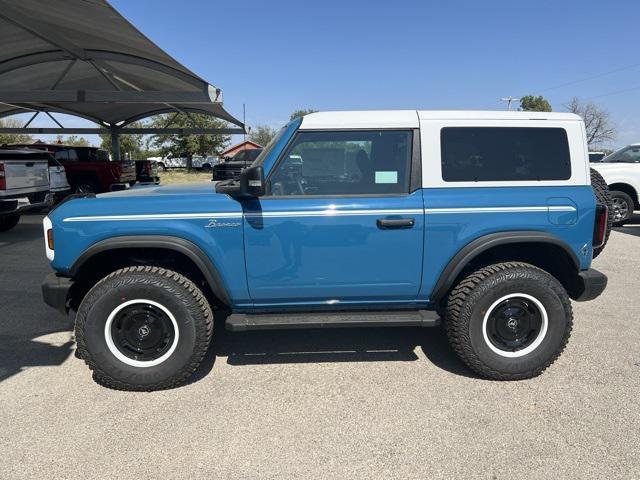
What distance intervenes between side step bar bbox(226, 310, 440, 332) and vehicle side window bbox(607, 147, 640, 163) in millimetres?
9593

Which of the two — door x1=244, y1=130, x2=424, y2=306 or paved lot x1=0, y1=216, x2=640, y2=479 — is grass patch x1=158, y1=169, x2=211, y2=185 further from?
door x1=244, y1=130, x2=424, y2=306

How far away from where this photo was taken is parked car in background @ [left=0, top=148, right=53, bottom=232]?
7953 mm

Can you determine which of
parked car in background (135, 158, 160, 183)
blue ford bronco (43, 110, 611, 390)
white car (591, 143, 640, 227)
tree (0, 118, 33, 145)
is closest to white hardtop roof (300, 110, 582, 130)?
blue ford bronco (43, 110, 611, 390)

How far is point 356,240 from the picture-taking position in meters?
3.16

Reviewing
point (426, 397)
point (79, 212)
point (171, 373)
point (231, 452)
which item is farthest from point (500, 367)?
point (79, 212)

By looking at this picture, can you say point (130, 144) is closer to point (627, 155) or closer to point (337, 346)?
point (627, 155)

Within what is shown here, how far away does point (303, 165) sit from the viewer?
129 inches

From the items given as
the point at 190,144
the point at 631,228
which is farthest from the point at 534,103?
the point at 631,228

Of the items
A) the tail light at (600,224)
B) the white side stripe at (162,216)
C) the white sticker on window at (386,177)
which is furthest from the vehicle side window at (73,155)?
the tail light at (600,224)

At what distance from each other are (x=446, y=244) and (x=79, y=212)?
260 cm

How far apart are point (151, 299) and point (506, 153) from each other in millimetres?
2765

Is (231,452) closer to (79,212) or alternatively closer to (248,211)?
(248,211)

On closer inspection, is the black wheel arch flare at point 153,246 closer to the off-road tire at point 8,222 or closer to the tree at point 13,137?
the off-road tire at point 8,222

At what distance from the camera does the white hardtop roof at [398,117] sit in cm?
327
